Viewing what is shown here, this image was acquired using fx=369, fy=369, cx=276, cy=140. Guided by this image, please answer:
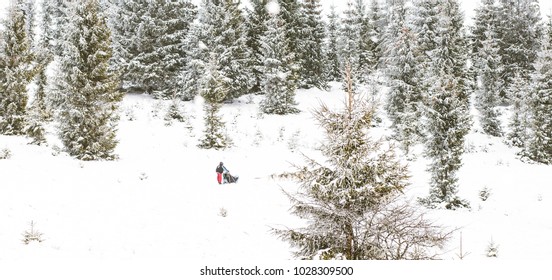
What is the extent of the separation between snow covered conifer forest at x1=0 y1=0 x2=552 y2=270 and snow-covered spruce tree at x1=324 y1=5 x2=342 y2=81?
27 centimetres

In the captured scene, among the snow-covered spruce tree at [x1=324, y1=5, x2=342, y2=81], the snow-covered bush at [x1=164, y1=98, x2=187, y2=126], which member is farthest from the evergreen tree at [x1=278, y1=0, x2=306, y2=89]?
the snow-covered bush at [x1=164, y1=98, x2=187, y2=126]

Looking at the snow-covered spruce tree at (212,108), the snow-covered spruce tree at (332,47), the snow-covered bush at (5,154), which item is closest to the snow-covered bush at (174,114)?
the snow-covered spruce tree at (212,108)

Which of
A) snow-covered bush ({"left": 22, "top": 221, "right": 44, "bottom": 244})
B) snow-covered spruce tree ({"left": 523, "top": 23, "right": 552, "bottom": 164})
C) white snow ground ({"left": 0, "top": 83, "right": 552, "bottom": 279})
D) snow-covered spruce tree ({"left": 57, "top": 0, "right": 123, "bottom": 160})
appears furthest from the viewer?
snow-covered spruce tree ({"left": 523, "top": 23, "right": 552, "bottom": 164})

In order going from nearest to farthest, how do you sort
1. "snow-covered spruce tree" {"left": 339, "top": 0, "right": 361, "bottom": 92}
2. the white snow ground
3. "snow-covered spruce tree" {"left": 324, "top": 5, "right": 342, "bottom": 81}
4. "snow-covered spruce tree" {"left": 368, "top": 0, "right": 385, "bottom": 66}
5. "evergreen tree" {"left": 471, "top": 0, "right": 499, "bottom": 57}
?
the white snow ground
"evergreen tree" {"left": 471, "top": 0, "right": 499, "bottom": 57}
"snow-covered spruce tree" {"left": 339, "top": 0, "right": 361, "bottom": 92}
"snow-covered spruce tree" {"left": 324, "top": 5, "right": 342, "bottom": 81}
"snow-covered spruce tree" {"left": 368, "top": 0, "right": 385, "bottom": 66}

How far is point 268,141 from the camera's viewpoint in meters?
27.6

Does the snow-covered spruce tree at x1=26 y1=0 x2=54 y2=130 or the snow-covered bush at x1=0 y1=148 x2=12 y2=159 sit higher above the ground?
the snow-covered spruce tree at x1=26 y1=0 x2=54 y2=130

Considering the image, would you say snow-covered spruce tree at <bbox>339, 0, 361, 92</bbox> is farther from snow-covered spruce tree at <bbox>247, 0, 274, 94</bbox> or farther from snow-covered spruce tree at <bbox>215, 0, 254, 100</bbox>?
snow-covered spruce tree at <bbox>215, 0, 254, 100</bbox>

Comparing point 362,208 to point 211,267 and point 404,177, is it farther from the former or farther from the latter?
point 211,267

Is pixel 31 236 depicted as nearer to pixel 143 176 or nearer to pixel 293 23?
pixel 143 176

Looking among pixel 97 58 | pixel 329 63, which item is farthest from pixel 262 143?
pixel 329 63

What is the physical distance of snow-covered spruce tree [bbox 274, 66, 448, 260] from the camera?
7121 mm

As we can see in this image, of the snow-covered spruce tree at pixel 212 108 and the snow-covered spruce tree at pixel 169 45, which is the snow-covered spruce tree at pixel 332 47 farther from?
the snow-covered spruce tree at pixel 212 108

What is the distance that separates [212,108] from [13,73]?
37.8ft

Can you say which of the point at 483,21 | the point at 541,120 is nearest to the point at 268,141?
the point at 541,120
